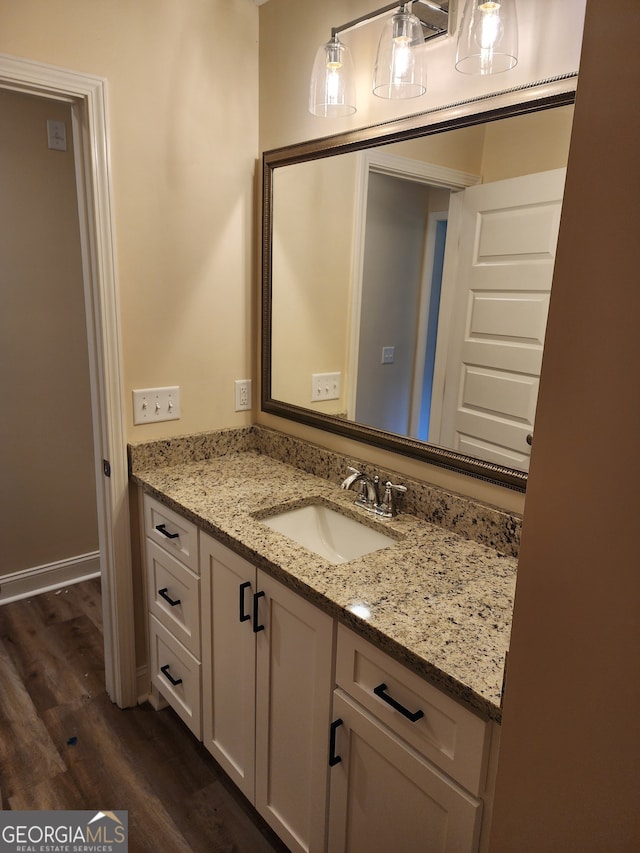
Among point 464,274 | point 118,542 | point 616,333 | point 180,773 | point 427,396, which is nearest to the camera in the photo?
point 616,333

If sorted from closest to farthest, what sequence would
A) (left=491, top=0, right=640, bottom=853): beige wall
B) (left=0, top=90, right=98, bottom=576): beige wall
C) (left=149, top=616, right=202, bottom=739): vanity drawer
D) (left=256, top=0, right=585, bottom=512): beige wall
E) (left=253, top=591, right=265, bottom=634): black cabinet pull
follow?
(left=491, top=0, right=640, bottom=853): beige wall, (left=256, top=0, right=585, bottom=512): beige wall, (left=253, top=591, right=265, bottom=634): black cabinet pull, (left=149, top=616, right=202, bottom=739): vanity drawer, (left=0, top=90, right=98, bottom=576): beige wall

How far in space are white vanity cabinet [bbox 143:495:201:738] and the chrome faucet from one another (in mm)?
487

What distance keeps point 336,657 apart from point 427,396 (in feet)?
2.39

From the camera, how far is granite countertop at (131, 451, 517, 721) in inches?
38.1

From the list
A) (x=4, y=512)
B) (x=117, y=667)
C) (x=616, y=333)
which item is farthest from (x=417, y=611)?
(x=4, y=512)

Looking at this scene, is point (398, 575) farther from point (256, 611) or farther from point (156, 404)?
point (156, 404)

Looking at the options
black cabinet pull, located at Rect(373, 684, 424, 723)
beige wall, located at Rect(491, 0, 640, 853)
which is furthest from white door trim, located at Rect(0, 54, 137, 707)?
beige wall, located at Rect(491, 0, 640, 853)

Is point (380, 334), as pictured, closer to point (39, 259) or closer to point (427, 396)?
point (427, 396)

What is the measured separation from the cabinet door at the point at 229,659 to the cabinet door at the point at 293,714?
50mm

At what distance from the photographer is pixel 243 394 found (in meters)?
2.15

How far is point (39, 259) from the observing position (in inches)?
98.6

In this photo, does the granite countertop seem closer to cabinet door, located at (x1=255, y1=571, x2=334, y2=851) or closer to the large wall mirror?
cabinet door, located at (x1=255, y1=571, x2=334, y2=851)

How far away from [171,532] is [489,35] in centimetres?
153

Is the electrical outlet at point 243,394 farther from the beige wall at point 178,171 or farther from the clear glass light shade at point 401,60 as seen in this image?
the clear glass light shade at point 401,60
